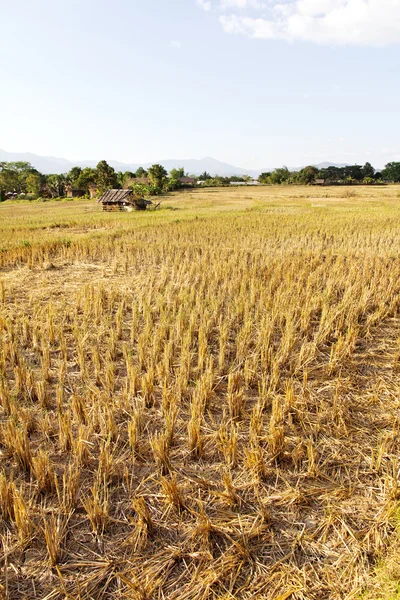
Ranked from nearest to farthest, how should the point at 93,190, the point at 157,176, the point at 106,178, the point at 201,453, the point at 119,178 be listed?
the point at 201,453 → the point at 106,178 → the point at 93,190 → the point at 157,176 → the point at 119,178

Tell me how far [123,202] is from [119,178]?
30.9 metres

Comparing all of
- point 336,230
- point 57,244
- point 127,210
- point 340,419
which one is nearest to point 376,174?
point 127,210

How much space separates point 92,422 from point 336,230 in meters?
12.6

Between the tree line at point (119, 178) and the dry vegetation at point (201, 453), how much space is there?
36.5 metres

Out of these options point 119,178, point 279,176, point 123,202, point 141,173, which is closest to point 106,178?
point 119,178

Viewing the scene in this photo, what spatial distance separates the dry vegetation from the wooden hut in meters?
23.6

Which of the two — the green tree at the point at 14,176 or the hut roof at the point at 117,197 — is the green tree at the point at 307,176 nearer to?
the green tree at the point at 14,176

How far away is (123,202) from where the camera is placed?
28.4 m

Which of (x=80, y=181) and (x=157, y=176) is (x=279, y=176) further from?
(x=80, y=181)

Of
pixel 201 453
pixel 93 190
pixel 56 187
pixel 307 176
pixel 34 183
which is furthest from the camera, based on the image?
pixel 307 176

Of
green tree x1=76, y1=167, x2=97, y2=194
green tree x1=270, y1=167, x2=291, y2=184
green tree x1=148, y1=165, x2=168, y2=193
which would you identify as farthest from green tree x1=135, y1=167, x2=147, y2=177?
green tree x1=270, y1=167, x2=291, y2=184

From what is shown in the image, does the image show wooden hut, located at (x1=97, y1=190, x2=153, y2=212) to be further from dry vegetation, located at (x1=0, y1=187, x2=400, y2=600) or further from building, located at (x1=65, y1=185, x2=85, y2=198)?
building, located at (x1=65, y1=185, x2=85, y2=198)

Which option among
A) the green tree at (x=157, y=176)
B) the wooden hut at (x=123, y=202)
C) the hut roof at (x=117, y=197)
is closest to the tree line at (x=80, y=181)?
the green tree at (x=157, y=176)

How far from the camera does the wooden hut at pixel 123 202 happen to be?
91.4ft
